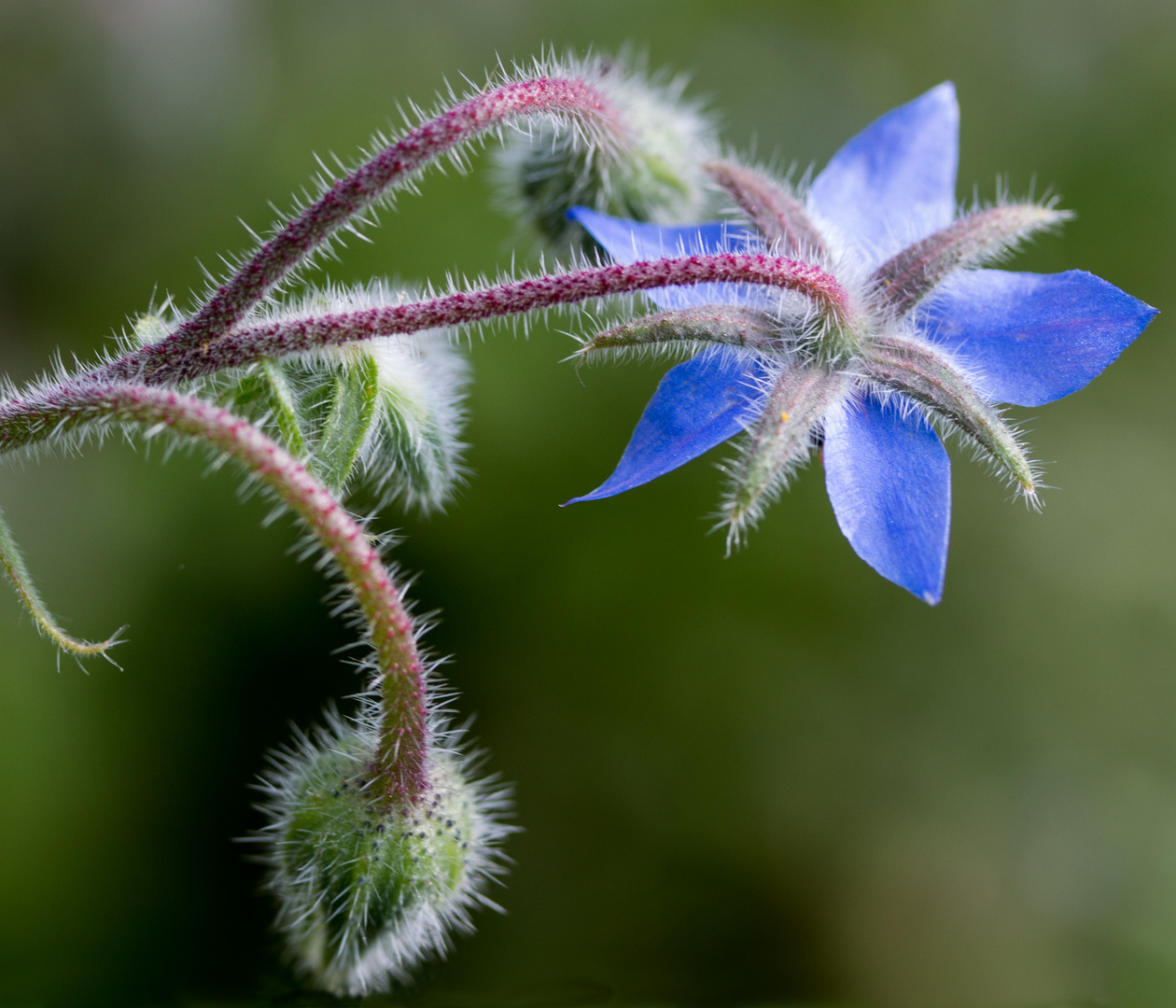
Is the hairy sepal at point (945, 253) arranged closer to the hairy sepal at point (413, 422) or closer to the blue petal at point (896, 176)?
the blue petal at point (896, 176)

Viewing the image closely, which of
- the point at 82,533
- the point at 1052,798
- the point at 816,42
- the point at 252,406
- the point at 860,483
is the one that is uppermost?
the point at 816,42

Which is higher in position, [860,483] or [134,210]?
[134,210]

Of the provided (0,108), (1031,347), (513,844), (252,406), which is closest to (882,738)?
(513,844)

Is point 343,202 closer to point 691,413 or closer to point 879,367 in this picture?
point 691,413

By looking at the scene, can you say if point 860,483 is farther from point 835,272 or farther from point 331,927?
point 331,927

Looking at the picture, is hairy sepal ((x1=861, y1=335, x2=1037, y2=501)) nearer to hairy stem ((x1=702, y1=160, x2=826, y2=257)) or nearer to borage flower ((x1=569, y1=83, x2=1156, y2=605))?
borage flower ((x1=569, y1=83, x2=1156, y2=605))

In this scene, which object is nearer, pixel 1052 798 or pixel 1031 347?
pixel 1031 347

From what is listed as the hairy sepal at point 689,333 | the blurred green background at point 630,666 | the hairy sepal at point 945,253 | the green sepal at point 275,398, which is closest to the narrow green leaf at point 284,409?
the green sepal at point 275,398
